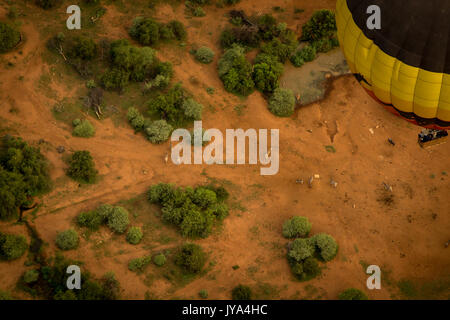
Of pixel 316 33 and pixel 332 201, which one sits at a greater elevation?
pixel 316 33

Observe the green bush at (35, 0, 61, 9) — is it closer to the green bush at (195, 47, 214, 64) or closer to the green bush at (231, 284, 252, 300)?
the green bush at (195, 47, 214, 64)

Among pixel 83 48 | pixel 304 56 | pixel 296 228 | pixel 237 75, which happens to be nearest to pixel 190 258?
pixel 296 228

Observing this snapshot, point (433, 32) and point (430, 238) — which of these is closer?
point (433, 32)
